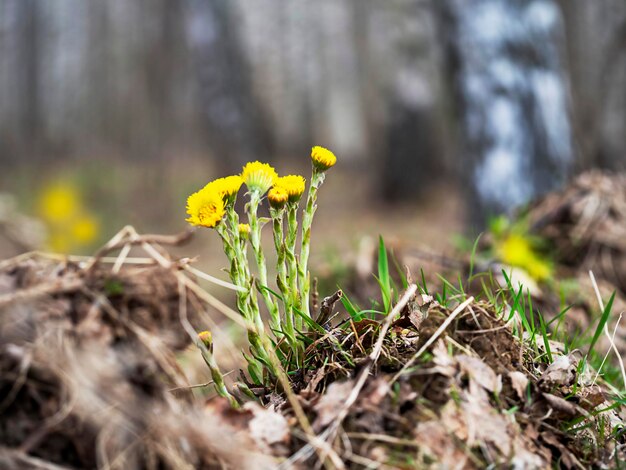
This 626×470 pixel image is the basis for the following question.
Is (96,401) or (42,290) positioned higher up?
(42,290)

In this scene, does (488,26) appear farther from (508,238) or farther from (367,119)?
(367,119)

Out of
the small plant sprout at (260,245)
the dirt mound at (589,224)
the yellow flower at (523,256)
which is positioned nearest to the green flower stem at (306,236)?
the small plant sprout at (260,245)

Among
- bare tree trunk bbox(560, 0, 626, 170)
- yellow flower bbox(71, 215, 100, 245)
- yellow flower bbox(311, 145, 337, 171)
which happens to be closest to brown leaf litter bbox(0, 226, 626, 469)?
yellow flower bbox(311, 145, 337, 171)

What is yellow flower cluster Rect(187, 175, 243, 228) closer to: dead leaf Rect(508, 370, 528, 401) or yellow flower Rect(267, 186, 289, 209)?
yellow flower Rect(267, 186, 289, 209)

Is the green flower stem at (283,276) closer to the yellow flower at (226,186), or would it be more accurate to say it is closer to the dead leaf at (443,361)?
the yellow flower at (226,186)

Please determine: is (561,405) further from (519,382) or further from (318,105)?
(318,105)

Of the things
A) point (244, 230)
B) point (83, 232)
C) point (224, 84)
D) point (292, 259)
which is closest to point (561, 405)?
point (292, 259)
